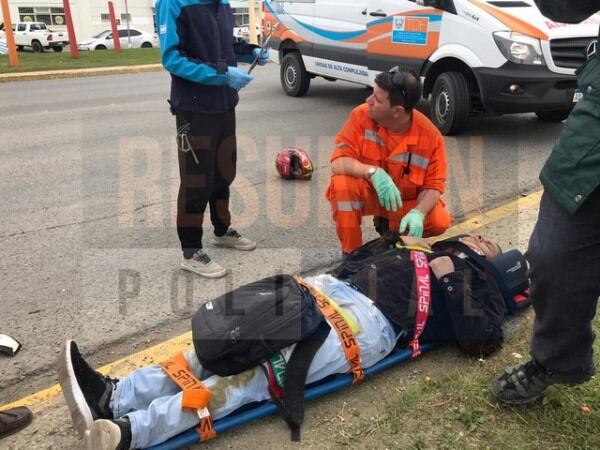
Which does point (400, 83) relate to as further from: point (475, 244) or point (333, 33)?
point (333, 33)

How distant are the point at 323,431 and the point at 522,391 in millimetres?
778

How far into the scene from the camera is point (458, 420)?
223 centimetres

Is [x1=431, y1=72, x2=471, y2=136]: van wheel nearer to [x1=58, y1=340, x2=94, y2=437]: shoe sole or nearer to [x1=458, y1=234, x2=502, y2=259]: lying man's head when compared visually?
[x1=458, y1=234, x2=502, y2=259]: lying man's head

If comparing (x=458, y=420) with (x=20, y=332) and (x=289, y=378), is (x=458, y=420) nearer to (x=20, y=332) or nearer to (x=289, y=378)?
(x=289, y=378)

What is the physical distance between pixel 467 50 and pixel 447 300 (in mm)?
4620

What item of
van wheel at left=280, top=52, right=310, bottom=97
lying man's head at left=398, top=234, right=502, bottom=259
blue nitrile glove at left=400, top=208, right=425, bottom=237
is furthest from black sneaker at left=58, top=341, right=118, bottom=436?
van wheel at left=280, top=52, right=310, bottom=97

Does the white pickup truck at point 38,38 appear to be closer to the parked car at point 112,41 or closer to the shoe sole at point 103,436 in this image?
the parked car at point 112,41

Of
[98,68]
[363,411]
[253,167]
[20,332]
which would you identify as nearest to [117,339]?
[20,332]

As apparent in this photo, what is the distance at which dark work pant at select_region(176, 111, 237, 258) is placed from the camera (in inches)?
131

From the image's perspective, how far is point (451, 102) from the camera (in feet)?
21.6

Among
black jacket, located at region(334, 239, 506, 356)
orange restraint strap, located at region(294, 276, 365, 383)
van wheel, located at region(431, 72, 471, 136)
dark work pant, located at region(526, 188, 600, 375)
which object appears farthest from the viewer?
van wheel, located at region(431, 72, 471, 136)

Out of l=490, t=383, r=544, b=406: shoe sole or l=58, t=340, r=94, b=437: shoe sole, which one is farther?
l=490, t=383, r=544, b=406: shoe sole

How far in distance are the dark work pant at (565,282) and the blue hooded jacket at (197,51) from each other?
1974mm

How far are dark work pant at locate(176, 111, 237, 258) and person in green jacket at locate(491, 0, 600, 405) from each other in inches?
76.9
